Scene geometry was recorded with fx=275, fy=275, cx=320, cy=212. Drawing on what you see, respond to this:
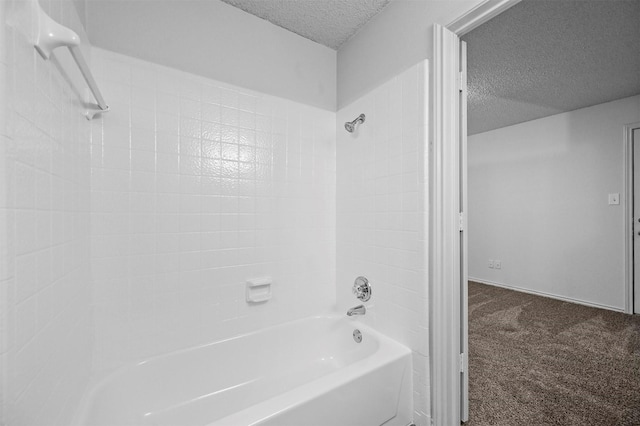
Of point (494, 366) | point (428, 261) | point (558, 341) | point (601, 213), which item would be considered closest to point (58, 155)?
point (428, 261)

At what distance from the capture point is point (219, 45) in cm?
163

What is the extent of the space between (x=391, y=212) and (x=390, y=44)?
996 millimetres

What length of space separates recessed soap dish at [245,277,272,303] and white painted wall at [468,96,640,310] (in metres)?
3.73

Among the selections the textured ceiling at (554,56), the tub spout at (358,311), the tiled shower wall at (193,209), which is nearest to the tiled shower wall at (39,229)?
the tiled shower wall at (193,209)

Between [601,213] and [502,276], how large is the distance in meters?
1.38

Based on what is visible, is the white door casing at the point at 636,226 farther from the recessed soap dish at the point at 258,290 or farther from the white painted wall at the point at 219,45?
the recessed soap dish at the point at 258,290

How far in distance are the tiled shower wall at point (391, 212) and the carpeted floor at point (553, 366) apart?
24.2 inches

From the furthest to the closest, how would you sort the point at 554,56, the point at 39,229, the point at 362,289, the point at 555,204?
the point at 555,204 < the point at 554,56 < the point at 362,289 < the point at 39,229

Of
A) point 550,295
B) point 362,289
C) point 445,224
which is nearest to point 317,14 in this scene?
point 445,224

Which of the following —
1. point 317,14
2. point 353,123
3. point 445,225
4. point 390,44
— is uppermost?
point 317,14

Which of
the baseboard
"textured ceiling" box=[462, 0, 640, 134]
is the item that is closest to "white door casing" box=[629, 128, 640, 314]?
the baseboard

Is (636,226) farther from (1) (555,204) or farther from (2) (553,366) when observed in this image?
(2) (553,366)

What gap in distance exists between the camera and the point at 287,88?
73.4 inches

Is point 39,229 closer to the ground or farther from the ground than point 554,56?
closer to the ground
